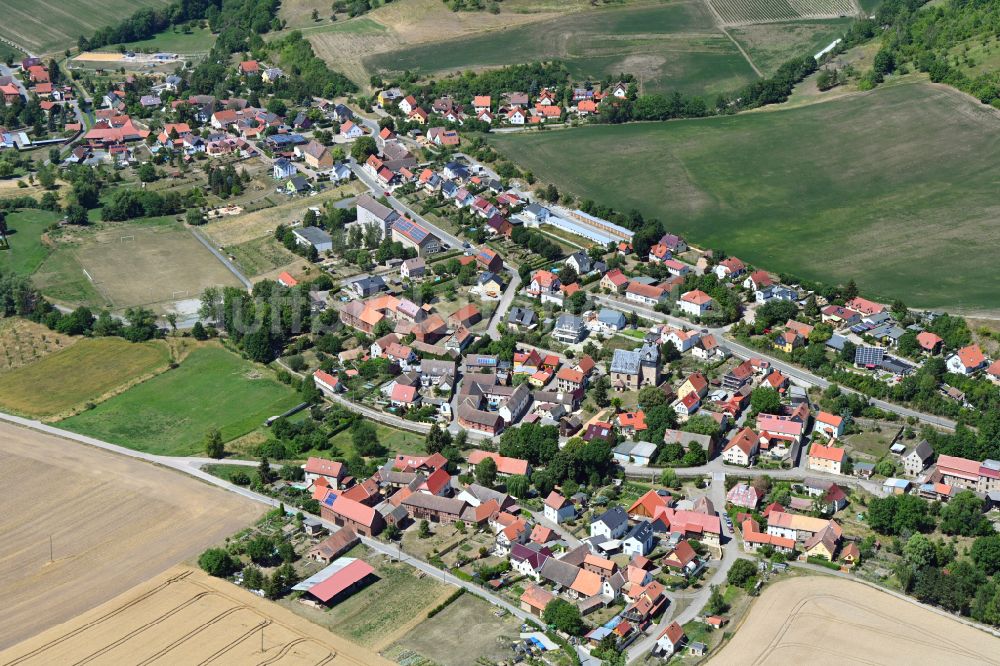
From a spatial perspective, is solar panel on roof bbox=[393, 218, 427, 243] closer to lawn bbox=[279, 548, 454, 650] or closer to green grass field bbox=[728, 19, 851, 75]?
lawn bbox=[279, 548, 454, 650]

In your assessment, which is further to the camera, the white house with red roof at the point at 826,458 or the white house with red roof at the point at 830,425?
the white house with red roof at the point at 830,425

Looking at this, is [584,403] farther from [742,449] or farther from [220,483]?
[220,483]

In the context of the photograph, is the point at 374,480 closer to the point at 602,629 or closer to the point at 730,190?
the point at 602,629

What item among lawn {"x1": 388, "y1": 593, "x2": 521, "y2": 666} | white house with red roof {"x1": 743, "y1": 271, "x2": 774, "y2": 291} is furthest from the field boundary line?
lawn {"x1": 388, "y1": 593, "x2": 521, "y2": 666}

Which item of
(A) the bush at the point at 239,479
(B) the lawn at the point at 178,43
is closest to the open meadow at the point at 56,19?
(B) the lawn at the point at 178,43

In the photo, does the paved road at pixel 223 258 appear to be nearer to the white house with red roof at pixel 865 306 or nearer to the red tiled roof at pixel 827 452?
the white house with red roof at pixel 865 306

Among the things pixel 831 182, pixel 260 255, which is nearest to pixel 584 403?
pixel 260 255

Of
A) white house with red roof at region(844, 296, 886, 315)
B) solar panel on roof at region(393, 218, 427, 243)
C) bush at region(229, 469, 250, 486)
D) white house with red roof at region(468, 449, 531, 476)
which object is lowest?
bush at region(229, 469, 250, 486)

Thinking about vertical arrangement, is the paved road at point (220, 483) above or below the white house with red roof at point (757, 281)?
below
